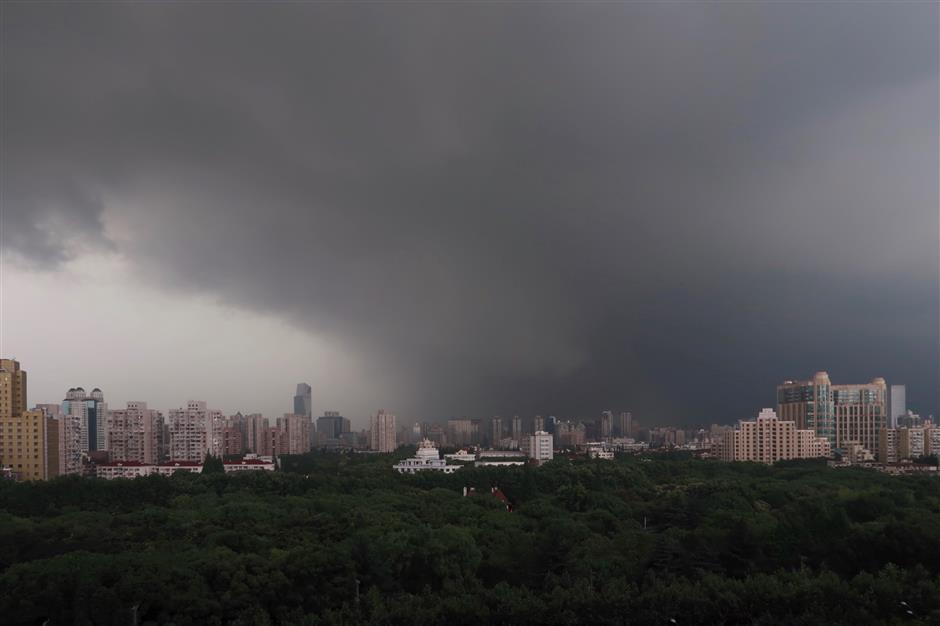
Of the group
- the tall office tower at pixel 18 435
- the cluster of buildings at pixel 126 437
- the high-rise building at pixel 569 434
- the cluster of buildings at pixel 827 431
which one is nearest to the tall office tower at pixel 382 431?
the cluster of buildings at pixel 126 437

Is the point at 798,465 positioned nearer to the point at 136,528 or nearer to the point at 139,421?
the point at 136,528

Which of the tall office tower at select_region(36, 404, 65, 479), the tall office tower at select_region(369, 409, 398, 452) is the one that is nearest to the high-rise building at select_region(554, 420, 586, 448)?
the tall office tower at select_region(369, 409, 398, 452)

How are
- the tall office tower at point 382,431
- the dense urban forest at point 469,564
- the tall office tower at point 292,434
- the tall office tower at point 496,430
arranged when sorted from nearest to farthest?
the dense urban forest at point 469,564 < the tall office tower at point 292,434 < the tall office tower at point 382,431 < the tall office tower at point 496,430

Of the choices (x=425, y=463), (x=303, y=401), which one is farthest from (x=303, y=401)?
(x=425, y=463)

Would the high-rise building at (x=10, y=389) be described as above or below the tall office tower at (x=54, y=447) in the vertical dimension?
above

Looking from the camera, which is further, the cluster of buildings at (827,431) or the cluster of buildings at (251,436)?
the cluster of buildings at (827,431)

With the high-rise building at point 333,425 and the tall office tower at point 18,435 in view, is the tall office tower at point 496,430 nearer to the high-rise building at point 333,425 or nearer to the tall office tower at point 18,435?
the high-rise building at point 333,425

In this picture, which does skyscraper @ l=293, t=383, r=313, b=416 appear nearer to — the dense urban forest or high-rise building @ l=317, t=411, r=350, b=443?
high-rise building @ l=317, t=411, r=350, b=443
